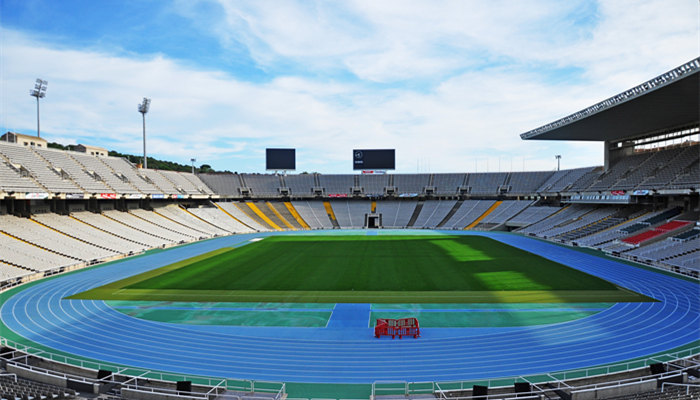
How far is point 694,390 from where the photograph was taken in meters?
8.17

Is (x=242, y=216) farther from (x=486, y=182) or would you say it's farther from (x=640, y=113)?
(x=640, y=113)

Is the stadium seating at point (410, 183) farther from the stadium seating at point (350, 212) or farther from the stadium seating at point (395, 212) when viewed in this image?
the stadium seating at point (350, 212)

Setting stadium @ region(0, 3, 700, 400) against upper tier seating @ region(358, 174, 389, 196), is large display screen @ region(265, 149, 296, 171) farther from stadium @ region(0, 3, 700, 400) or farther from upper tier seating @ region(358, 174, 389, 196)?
stadium @ region(0, 3, 700, 400)

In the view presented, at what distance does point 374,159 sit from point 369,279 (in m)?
46.6

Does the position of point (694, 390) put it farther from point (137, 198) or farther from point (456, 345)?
point (137, 198)

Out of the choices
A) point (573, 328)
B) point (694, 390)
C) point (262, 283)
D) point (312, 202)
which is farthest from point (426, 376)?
point (312, 202)

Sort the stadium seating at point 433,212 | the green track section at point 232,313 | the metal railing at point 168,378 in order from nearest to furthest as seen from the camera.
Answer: the metal railing at point 168,378 → the green track section at point 232,313 → the stadium seating at point 433,212

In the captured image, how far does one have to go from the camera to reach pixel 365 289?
20.4m

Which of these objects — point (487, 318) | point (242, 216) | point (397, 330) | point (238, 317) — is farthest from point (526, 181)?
point (238, 317)

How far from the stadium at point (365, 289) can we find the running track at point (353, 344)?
0.28ft

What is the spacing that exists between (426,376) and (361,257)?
66.3 feet

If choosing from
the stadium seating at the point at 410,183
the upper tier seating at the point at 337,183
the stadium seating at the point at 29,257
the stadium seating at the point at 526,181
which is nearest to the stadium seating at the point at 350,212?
the upper tier seating at the point at 337,183

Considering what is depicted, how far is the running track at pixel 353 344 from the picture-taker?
11.2 m

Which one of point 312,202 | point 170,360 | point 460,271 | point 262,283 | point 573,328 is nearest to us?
point 170,360
